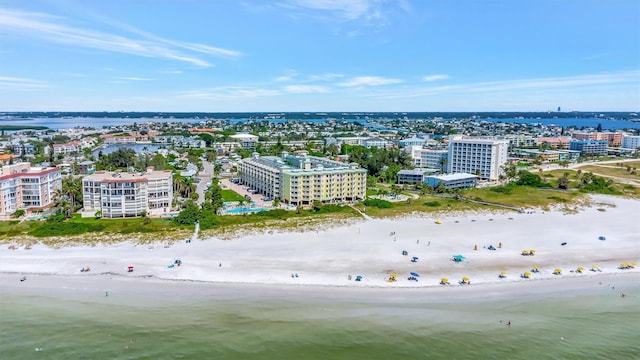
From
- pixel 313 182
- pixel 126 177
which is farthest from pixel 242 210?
pixel 126 177

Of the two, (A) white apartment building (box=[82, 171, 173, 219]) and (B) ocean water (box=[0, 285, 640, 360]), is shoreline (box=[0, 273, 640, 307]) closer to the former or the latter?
(B) ocean water (box=[0, 285, 640, 360])

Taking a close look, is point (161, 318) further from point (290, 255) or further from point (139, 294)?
point (290, 255)

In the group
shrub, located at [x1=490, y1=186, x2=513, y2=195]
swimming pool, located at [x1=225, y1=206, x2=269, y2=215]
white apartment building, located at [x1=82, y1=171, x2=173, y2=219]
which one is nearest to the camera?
white apartment building, located at [x1=82, y1=171, x2=173, y2=219]

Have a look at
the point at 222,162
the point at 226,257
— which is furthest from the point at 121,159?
the point at 226,257

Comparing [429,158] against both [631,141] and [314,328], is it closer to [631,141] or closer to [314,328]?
[314,328]

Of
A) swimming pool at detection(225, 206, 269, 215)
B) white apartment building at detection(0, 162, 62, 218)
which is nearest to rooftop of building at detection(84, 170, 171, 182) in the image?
white apartment building at detection(0, 162, 62, 218)

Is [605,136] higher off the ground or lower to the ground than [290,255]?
higher

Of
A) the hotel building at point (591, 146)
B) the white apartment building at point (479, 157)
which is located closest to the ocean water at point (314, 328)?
the white apartment building at point (479, 157)
